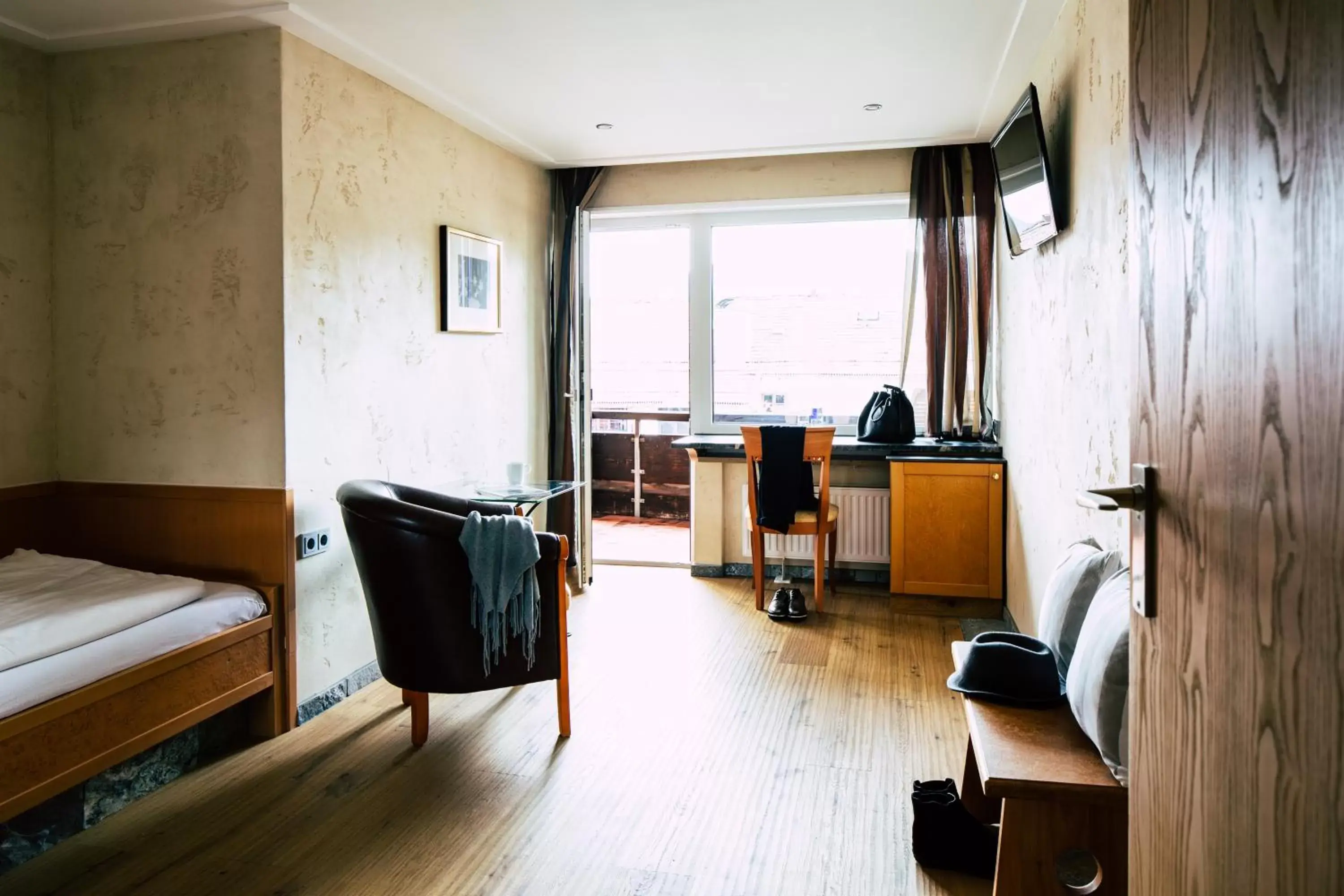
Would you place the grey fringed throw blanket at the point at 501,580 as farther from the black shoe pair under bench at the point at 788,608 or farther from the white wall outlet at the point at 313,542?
the black shoe pair under bench at the point at 788,608

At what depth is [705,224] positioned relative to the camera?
17.6 ft

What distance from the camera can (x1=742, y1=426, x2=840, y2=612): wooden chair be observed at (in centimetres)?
431

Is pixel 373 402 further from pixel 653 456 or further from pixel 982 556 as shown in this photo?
pixel 653 456

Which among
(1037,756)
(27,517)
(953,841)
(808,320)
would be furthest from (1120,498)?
(808,320)

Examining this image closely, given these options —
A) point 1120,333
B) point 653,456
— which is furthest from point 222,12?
point 653,456

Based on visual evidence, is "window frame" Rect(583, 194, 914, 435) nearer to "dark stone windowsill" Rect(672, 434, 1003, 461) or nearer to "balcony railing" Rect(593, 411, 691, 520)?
"dark stone windowsill" Rect(672, 434, 1003, 461)

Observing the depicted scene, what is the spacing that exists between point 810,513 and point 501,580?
214cm

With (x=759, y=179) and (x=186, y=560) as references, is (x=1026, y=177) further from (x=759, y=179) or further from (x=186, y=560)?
(x=186, y=560)

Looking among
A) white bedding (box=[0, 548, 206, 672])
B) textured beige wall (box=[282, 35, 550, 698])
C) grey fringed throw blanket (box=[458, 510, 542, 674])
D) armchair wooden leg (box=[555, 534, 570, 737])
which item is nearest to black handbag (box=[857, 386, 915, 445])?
textured beige wall (box=[282, 35, 550, 698])

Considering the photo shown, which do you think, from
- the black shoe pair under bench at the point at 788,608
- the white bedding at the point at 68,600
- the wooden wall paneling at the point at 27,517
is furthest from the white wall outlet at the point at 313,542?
the black shoe pair under bench at the point at 788,608

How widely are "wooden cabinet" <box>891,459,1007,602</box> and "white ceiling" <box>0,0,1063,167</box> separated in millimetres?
1722

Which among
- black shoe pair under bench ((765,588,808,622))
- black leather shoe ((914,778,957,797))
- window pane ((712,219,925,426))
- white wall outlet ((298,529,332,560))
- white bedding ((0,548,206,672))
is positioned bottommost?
black leather shoe ((914,778,957,797))

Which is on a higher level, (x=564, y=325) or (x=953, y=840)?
(x=564, y=325)

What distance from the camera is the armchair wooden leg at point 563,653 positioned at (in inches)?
113
